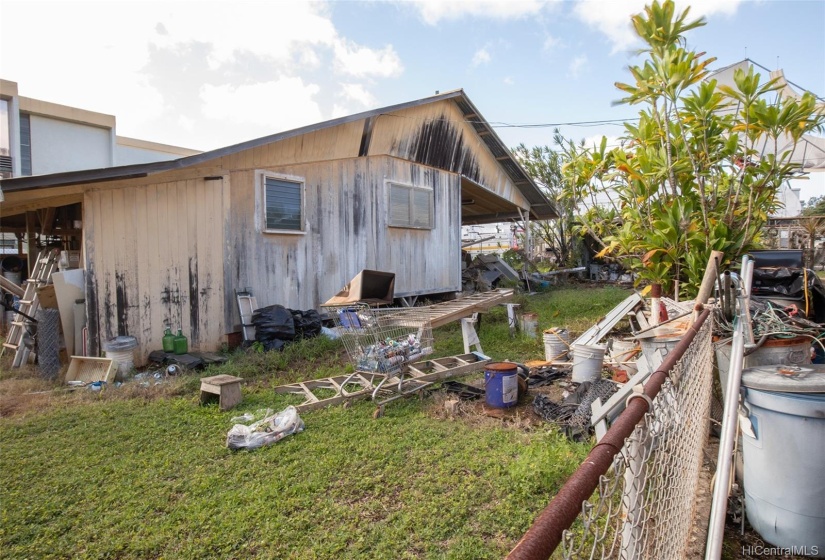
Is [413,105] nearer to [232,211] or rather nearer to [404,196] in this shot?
[404,196]

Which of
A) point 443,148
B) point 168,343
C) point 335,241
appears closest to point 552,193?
point 443,148

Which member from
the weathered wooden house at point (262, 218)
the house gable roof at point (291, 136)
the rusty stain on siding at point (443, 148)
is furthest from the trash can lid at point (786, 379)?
the rusty stain on siding at point (443, 148)

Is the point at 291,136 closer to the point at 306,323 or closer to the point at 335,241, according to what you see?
the point at 335,241

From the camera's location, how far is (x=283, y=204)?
741 cm

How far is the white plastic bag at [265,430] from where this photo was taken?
3703 millimetres

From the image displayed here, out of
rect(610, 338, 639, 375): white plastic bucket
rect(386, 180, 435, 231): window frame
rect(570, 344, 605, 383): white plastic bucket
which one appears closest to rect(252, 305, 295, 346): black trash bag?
rect(386, 180, 435, 231): window frame

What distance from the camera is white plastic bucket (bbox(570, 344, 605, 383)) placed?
4.79 m

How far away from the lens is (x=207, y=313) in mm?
6625

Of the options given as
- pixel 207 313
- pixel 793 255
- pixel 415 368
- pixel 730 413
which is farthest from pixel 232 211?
pixel 793 255

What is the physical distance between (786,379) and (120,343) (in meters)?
6.65

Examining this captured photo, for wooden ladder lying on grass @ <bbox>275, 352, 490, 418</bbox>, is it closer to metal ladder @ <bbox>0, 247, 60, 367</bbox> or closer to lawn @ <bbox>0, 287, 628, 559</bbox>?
lawn @ <bbox>0, 287, 628, 559</bbox>

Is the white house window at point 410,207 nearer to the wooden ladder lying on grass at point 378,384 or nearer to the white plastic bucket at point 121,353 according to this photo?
the wooden ladder lying on grass at point 378,384

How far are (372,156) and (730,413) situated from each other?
780 centimetres

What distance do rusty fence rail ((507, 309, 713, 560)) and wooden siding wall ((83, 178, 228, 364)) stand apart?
19.3ft
